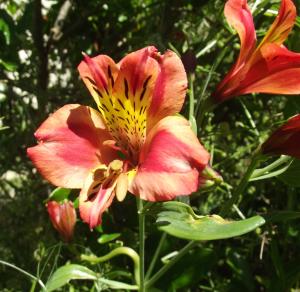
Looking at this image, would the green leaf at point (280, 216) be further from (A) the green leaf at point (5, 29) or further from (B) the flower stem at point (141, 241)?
(A) the green leaf at point (5, 29)

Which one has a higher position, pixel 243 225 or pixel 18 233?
pixel 243 225

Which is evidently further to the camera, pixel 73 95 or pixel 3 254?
pixel 73 95

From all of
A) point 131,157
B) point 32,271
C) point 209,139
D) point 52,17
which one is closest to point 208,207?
Answer: point 209,139

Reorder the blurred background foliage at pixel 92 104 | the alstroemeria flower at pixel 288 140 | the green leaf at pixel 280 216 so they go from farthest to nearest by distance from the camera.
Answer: the blurred background foliage at pixel 92 104 → the green leaf at pixel 280 216 → the alstroemeria flower at pixel 288 140

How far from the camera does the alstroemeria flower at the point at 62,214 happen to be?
1.24 metres

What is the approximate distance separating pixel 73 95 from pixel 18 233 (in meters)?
0.42

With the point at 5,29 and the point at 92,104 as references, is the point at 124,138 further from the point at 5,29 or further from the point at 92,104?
the point at 5,29

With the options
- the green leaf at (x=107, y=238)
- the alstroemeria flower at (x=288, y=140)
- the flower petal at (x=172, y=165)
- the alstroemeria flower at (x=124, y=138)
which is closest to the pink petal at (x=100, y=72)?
the alstroemeria flower at (x=124, y=138)

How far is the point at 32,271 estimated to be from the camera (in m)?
1.48

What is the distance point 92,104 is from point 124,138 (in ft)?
1.60

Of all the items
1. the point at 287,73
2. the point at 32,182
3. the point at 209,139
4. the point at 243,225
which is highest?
the point at 287,73

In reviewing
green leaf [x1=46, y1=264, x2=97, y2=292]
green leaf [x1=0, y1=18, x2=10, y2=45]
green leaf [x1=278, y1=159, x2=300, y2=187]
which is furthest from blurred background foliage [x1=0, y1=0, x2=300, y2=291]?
green leaf [x1=278, y1=159, x2=300, y2=187]

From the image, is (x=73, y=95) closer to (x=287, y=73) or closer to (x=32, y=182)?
(x=32, y=182)

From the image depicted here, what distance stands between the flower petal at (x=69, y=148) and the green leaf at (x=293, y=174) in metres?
0.30
